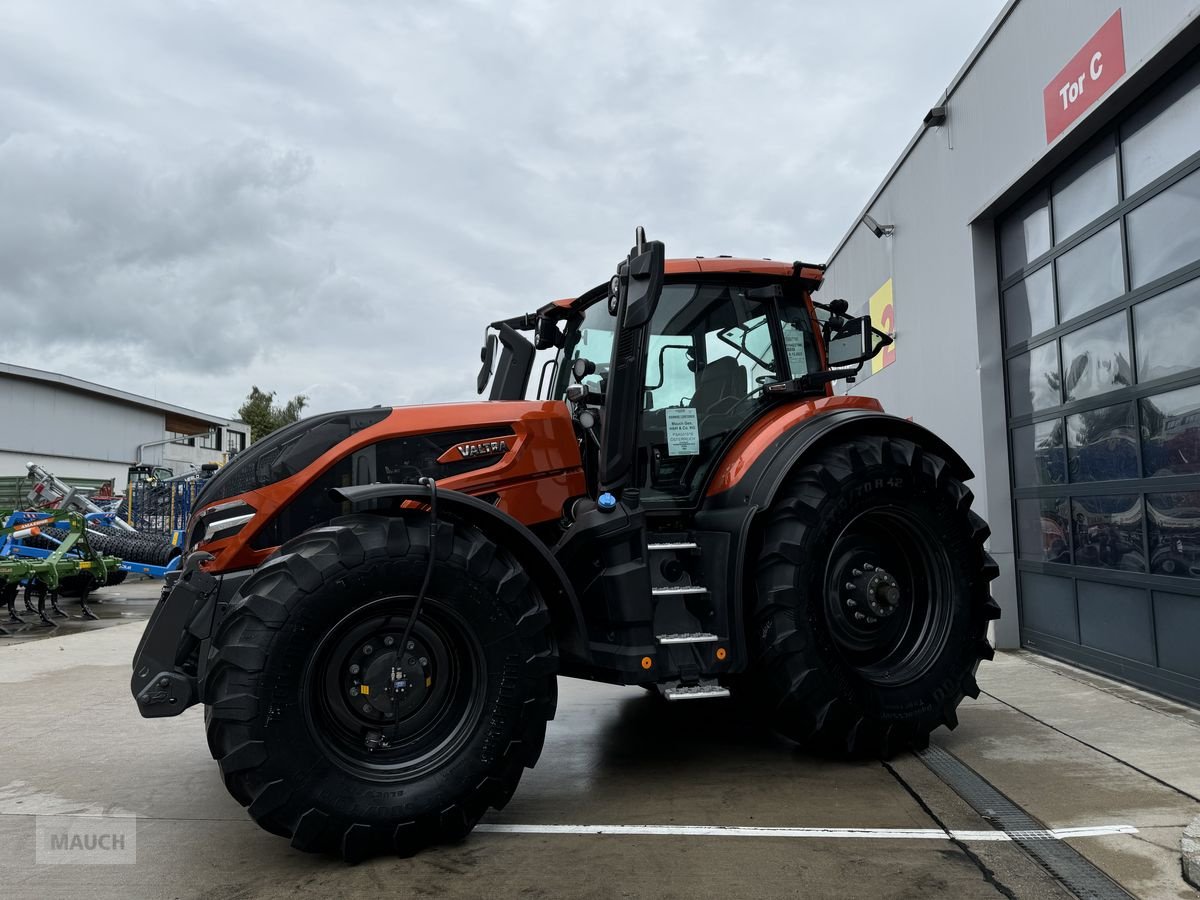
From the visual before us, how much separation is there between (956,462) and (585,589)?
229cm

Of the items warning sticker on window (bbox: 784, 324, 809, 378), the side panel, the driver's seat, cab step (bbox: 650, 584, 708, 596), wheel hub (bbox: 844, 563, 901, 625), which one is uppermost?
warning sticker on window (bbox: 784, 324, 809, 378)

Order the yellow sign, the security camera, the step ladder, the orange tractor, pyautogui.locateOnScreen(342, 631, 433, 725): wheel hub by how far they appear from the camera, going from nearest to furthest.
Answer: the orange tractor
pyautogui.locateOnScreen(342, 631, 433, 725): wheel hub
the step ladder
the security camera
the yellow sign

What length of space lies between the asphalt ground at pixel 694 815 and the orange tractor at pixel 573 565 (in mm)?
268

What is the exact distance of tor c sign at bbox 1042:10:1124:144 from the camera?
561cm

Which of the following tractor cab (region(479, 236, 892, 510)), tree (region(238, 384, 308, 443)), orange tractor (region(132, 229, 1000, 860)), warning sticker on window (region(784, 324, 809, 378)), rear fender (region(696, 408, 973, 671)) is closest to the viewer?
orange tractor (region(132, 229, 1000, 860))

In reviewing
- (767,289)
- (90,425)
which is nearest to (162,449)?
(90,425)

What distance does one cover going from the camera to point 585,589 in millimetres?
3871

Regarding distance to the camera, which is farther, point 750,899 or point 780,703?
point 780,703

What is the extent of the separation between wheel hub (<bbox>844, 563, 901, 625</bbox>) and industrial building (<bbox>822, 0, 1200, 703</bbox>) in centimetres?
224

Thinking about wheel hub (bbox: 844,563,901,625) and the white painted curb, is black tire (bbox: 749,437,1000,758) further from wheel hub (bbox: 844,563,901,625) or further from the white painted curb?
the white painted curb

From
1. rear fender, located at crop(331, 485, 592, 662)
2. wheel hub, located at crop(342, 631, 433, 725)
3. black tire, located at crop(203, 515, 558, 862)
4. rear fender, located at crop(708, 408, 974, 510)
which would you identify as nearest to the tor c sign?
rear fender, located at crop(708, 408, 974, 510)

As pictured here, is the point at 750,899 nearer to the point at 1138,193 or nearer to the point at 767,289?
the point at 767,289

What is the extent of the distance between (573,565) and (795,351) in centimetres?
185

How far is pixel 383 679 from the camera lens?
128 inches
